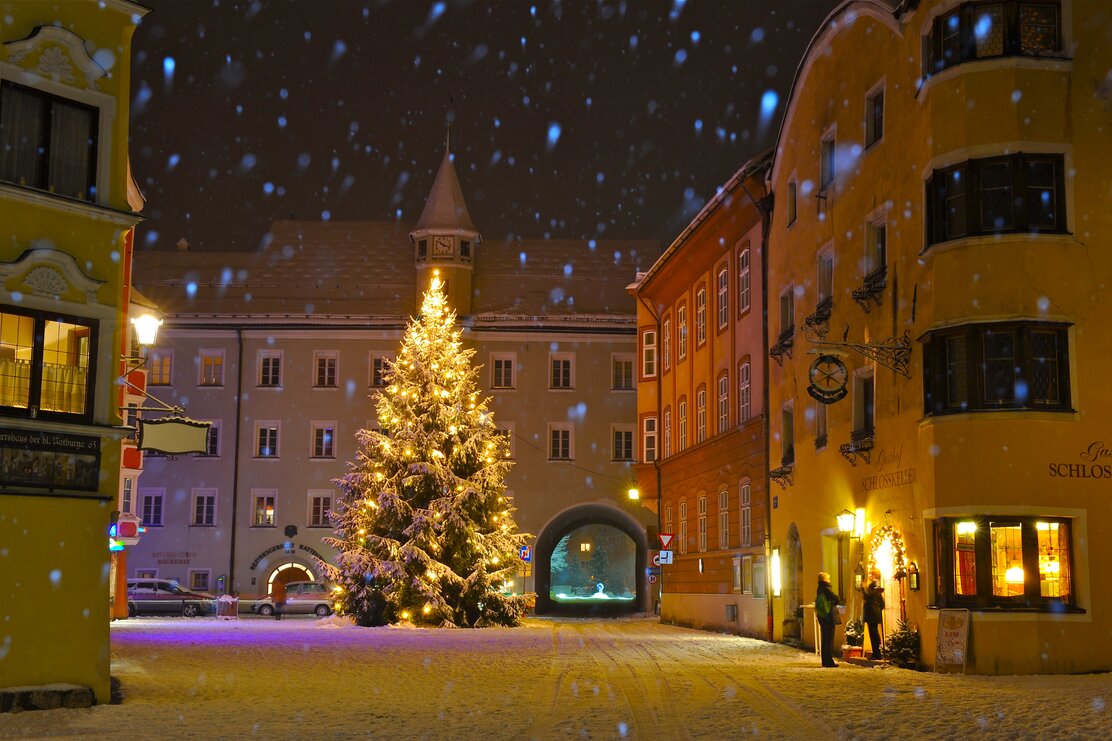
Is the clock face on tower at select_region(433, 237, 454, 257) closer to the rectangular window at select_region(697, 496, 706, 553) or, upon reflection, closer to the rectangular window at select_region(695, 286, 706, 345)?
the rectangular window at select_region(695, 286, 706, 345)

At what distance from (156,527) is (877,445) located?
143 feet

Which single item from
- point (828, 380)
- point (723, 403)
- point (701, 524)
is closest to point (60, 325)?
point (828, 380)

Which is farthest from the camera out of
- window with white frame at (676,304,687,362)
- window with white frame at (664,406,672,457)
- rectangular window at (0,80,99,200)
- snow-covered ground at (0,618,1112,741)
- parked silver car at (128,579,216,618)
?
parked silver car at (128,579,216,618)

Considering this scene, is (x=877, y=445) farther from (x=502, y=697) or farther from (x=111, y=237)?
(x=111, y=237)

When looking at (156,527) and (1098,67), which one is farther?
(156,527)

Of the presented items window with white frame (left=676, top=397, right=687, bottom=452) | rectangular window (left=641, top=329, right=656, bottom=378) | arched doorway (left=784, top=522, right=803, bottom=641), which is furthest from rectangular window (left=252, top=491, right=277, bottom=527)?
arched doorway (left=784, top=522, right=803, bottom=641)

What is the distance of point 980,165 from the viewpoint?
72.8 ft

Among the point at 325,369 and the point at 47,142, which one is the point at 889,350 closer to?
the point at 47,142

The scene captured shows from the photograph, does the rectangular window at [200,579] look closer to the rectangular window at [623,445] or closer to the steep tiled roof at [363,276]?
the steep tiled roof at [363,276]

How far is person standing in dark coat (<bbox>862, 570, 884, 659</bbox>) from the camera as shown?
23609mm

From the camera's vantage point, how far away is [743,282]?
37812 mm

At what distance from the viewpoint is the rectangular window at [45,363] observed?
53.1 feet

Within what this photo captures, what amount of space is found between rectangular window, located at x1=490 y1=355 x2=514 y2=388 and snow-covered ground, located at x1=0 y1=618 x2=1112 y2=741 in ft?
114

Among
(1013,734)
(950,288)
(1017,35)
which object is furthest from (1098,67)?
(1013,734)
